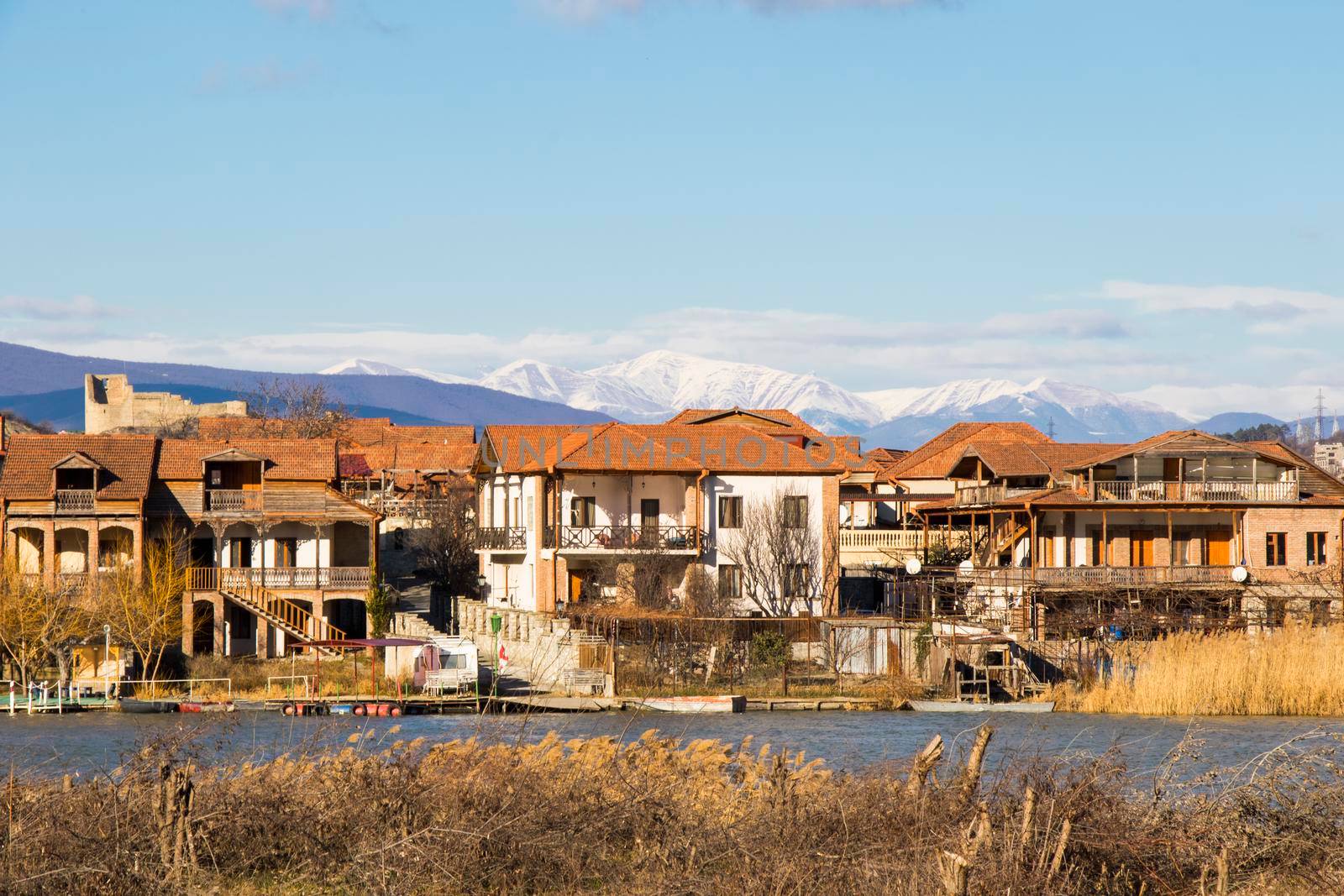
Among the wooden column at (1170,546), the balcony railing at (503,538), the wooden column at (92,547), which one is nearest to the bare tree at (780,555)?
the balcony railing at (503,538)

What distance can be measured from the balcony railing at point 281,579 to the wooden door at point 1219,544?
2669 cm

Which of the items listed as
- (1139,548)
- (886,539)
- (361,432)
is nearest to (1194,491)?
(1139,548)

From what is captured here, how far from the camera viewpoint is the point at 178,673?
166 feet

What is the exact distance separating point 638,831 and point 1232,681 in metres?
25.9

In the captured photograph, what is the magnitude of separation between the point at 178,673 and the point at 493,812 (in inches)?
1357

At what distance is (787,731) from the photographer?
129ft

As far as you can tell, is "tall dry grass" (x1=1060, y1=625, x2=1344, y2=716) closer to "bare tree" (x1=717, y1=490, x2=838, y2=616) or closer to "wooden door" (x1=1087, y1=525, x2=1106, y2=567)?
"wooden door" (x1=1087, y1=525, x2=1106, y2=567)

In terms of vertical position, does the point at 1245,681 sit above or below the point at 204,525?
below

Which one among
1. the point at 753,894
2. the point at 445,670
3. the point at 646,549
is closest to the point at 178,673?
the point at 445,670

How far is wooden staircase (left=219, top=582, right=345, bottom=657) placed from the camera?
174 feet

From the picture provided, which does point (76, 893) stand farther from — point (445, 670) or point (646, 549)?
point (646, 549)

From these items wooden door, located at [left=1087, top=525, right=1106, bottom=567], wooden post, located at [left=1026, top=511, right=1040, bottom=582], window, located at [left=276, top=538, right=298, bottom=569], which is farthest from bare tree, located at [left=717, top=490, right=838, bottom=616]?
→ window, located at [left=276, top=538, right=298, bottom=569]

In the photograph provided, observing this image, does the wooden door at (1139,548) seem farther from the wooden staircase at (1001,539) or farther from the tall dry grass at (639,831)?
the tall dry grass at (639,831)

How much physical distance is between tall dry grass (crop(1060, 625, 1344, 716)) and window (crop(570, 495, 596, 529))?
60.1ft
